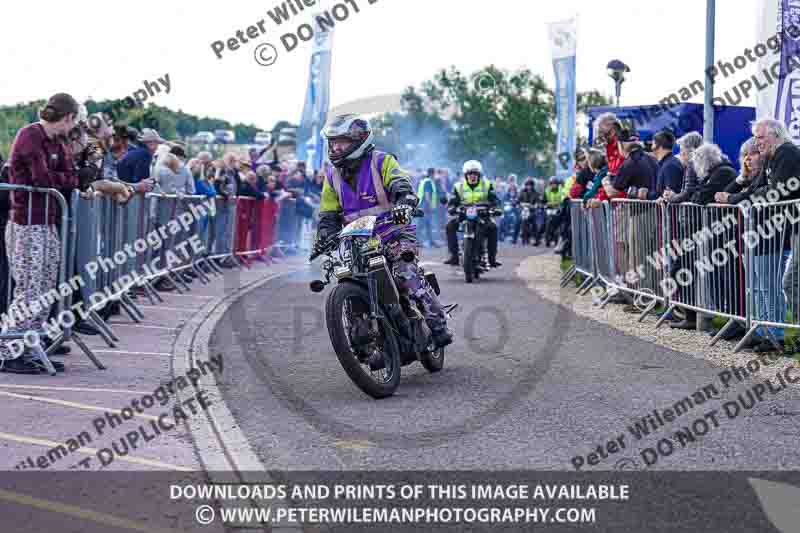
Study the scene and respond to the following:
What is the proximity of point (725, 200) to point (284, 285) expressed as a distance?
8874mm

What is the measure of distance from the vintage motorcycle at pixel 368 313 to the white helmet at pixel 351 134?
487 millimetres

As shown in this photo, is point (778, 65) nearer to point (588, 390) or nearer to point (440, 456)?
point (588, 390)

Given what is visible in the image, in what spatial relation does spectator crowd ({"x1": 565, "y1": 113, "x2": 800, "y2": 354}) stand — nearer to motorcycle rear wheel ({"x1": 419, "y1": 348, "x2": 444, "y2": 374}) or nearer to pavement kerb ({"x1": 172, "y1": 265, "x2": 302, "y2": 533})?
motorcycle rear wheel ({"x1": 419, "y1": 348, "x2": 444, "y2": 374})

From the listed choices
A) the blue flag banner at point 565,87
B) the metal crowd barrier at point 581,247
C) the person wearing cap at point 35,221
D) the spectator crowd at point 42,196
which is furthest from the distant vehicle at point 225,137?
the person wearing cap at point 35,221

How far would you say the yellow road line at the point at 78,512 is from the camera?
5000 mm

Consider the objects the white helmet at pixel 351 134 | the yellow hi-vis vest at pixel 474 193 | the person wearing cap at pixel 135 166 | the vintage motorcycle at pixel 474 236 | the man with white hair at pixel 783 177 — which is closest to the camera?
the white helmet at pixel 351 134

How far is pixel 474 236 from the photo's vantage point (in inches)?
830

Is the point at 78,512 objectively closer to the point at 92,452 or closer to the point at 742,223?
the point at 92,452

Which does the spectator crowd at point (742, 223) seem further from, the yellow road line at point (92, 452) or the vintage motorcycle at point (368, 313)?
the yellow road line at point (92, 452)

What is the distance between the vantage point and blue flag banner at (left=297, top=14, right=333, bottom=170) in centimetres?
2936

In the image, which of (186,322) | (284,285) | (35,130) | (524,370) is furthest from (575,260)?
(35,130)

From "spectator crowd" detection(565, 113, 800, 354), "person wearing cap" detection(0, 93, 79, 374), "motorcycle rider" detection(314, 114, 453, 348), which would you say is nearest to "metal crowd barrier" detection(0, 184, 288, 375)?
"person wearing cap" detection(0, 93, 79, 374)

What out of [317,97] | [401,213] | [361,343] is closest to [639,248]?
[401,213]

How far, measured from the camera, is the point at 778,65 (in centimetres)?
1348
